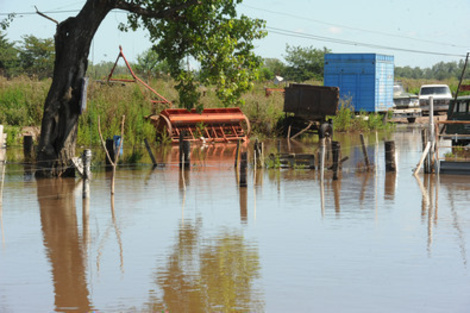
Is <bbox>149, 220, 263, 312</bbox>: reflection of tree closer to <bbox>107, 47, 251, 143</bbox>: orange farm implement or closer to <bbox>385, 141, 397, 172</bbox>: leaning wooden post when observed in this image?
<bbox>385, 141, 397, 172</bbox>: leaning wooden post

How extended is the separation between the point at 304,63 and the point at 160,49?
5957 cm

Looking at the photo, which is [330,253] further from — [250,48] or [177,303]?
[250,48]

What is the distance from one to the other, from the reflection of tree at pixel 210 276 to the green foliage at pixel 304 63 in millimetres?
66830

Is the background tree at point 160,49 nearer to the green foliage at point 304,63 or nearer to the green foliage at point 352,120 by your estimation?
the green foliage at point 352,120

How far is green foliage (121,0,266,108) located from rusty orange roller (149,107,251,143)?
9.52 m

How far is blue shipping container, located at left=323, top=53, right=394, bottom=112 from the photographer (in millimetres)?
38938

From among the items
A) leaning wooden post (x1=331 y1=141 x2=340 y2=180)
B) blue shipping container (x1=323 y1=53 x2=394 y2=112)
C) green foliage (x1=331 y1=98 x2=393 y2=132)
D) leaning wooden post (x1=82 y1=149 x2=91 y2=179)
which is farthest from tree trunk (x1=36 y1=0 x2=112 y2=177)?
green foliage (x1=331 y1=98 x2=393 y2=132)

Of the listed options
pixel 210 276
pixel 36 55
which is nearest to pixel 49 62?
pixel 36 55

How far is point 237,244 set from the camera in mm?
12641

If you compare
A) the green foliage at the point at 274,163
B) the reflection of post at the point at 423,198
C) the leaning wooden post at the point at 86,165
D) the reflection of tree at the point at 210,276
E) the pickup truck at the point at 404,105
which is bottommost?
the reflection of tree at the point at 210,276

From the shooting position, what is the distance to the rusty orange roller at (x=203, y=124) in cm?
3256

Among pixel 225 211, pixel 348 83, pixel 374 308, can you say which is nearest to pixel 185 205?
pixel 225 211

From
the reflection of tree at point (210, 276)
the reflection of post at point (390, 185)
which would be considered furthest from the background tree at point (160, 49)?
the reflection of tree at point (210, 276)

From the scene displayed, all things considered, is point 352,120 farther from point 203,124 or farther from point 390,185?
point 390,185
